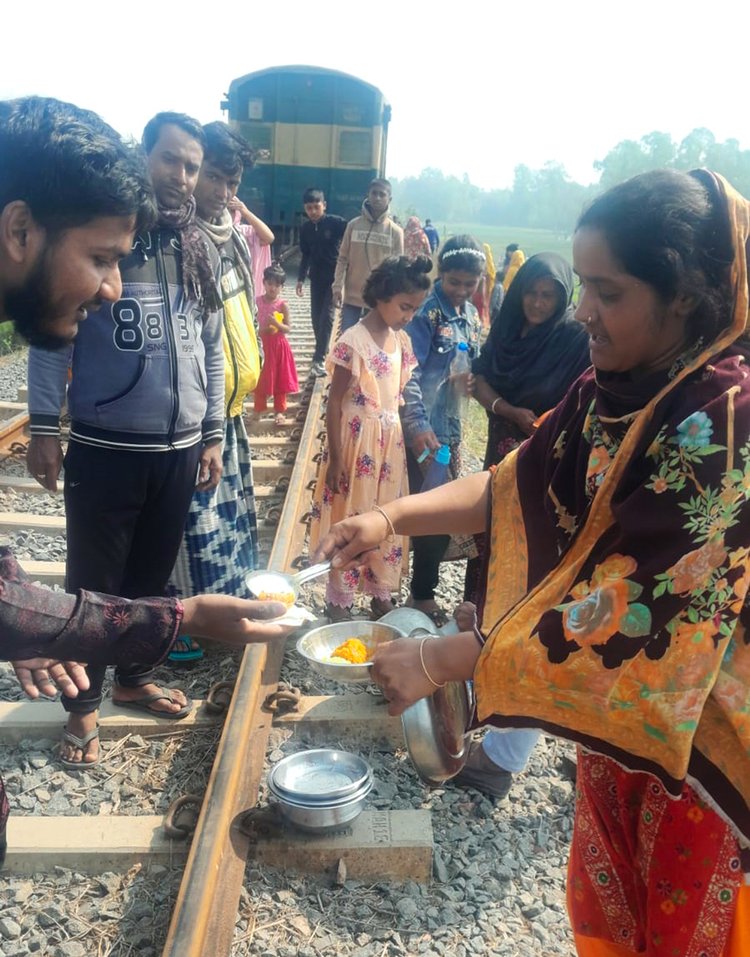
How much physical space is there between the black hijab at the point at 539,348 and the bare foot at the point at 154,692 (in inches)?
84.3

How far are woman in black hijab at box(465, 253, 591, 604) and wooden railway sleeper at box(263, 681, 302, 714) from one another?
1.02 metres

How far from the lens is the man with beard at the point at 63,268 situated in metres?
1.40

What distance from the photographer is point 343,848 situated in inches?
105

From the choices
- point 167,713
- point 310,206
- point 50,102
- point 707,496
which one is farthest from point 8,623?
point 310,206

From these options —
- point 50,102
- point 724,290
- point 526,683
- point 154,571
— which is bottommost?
point 154,571

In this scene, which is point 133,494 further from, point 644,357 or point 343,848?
point 644,357

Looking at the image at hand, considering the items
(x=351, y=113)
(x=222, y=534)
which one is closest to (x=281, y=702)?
(x=222, y=534)

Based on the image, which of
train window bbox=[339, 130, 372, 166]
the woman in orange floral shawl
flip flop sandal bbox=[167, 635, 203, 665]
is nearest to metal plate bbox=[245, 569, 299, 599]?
flip flop sandal bbox=[167, 635, 203, 665]

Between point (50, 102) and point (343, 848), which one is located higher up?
point (50, 102)

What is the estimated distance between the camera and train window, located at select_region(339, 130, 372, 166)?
19.7 meters

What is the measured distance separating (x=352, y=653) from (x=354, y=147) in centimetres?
1912

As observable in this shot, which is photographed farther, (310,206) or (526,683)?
(310,206)

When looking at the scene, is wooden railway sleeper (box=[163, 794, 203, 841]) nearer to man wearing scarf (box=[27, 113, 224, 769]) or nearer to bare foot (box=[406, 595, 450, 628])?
man wearing scarf (box=[27, 113, 224, 769])

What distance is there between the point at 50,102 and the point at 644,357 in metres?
1.21
